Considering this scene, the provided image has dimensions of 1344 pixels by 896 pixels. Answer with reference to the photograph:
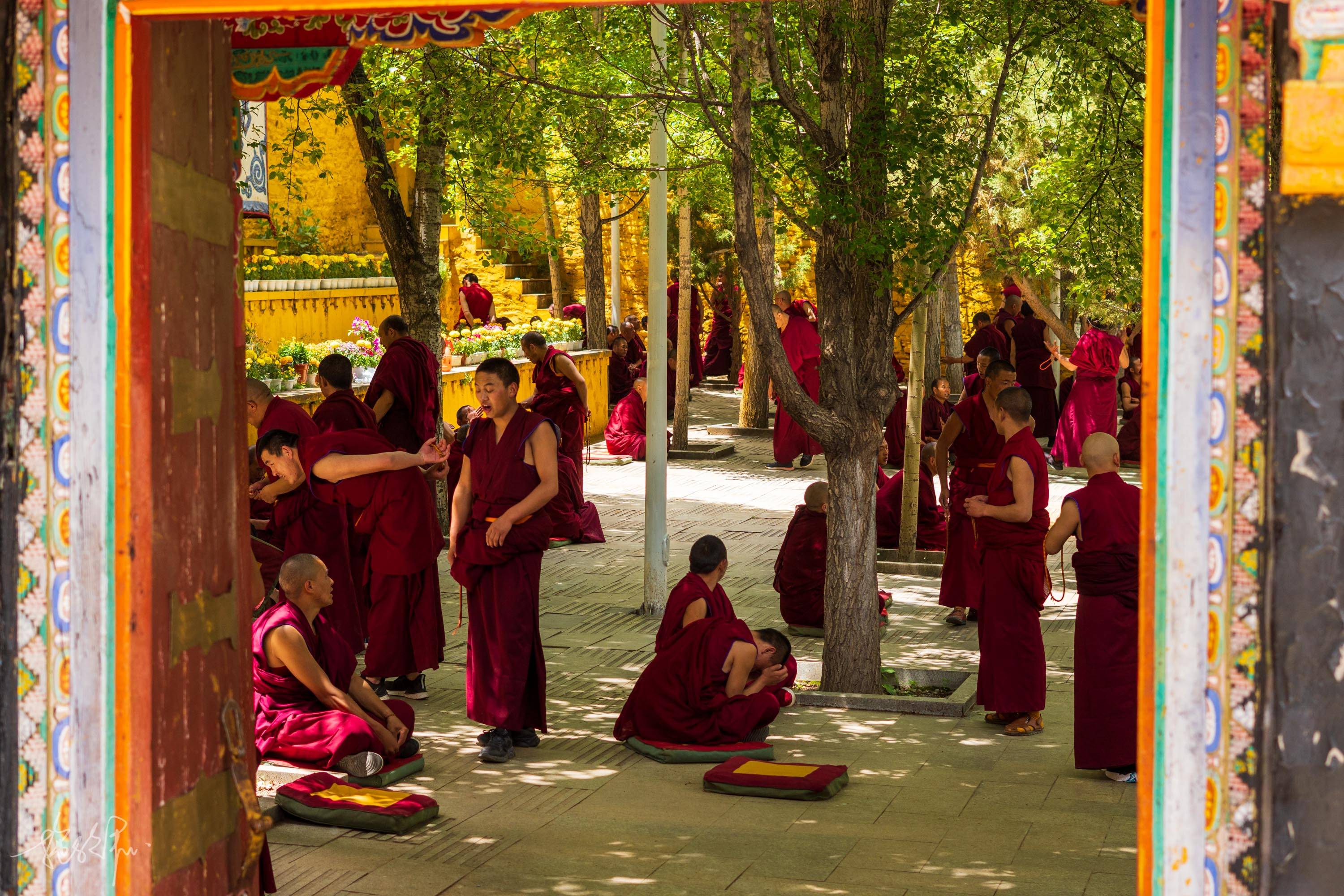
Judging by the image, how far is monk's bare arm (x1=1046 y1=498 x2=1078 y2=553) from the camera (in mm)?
6195

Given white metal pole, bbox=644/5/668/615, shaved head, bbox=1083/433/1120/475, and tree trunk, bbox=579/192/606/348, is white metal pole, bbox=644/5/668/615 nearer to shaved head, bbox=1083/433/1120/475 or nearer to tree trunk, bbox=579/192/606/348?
shaved head, bbox=1083/433/1120/475

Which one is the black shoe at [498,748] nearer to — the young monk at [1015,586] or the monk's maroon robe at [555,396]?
the young monk at [1015,586]

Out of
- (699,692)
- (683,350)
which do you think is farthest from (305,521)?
(683,350)

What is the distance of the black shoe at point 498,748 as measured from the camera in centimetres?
649

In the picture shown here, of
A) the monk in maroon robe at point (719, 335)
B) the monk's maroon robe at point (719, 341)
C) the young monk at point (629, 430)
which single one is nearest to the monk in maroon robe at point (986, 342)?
the young monk at point (629, 430)

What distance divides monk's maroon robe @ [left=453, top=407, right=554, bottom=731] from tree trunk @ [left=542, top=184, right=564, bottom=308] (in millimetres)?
13011

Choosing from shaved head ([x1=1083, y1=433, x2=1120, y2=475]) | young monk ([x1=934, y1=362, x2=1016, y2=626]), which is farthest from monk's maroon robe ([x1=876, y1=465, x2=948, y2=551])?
shaved head ([x1=1083, y1=433, x2=1120, y2=475])

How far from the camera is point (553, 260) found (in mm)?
22953

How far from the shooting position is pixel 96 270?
3.36m

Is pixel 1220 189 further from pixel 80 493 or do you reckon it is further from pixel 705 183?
pixel 705 183

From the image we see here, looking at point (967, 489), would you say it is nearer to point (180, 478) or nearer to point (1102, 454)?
point (1102, 454)

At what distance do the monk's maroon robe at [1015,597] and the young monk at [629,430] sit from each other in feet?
30.4

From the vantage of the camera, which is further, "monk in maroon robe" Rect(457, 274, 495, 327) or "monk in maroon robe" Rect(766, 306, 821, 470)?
"monk in maroon robe" Rect(457, 274, 495, 327)

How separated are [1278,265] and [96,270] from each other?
247cm
